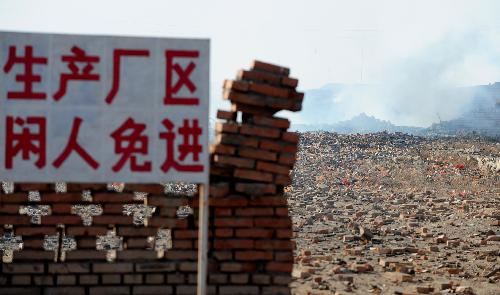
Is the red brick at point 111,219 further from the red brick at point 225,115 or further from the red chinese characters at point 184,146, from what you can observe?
the red chinese characters at point 184,146

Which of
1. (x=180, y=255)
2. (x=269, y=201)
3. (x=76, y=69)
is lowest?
(x=180, y=255)

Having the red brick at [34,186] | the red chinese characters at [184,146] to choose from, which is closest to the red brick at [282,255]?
the red chinese characters at [184,146]

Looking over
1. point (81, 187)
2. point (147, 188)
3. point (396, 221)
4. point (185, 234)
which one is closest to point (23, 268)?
point (81, 187)

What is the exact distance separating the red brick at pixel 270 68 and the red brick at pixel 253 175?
85 centimetres

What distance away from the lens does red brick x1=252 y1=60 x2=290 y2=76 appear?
5.73m

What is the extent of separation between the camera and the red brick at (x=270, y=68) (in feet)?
18.8

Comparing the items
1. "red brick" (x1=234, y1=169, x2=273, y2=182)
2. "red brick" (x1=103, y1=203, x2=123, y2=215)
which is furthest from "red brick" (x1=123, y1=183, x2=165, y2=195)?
"red brick" (x1=234, y1=169, x2=273, y2=182)

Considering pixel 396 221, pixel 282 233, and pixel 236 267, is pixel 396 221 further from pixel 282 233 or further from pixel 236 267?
pixel 236 267

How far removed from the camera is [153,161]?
467cm

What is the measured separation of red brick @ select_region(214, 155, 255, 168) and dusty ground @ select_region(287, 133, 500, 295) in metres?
2.51

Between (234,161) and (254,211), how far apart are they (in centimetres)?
45

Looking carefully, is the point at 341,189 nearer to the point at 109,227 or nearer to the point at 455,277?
the point at 455,277

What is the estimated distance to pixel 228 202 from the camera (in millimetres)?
5637

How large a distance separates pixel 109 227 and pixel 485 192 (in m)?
14.2
